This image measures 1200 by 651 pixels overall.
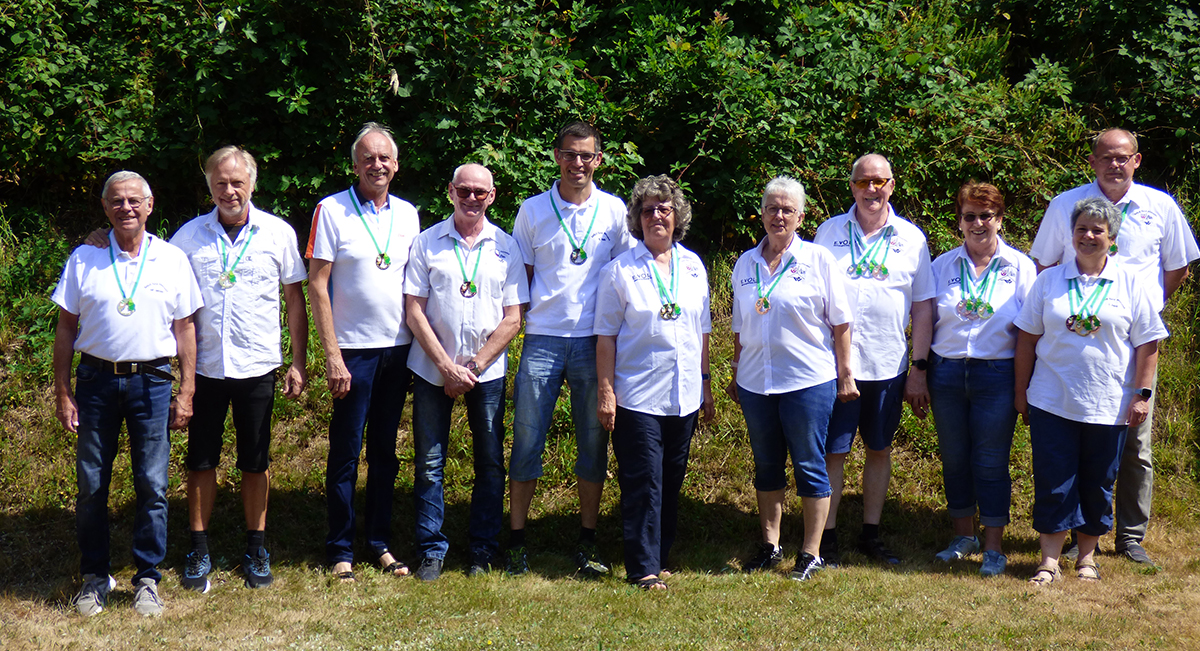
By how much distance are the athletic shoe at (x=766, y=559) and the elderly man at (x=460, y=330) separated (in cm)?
150

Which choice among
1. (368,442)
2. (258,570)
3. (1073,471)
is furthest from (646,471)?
(1073,471)

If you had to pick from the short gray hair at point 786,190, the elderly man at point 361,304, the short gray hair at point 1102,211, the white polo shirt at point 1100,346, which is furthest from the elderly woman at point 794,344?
the elderly man at point 361,304

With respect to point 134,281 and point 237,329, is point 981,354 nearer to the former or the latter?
point 237,329

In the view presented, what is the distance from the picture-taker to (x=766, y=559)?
5500 millimetres

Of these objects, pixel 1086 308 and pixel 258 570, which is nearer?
pixel 1086 308

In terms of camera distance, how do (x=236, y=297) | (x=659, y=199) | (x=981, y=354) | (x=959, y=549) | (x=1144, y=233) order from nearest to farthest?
1. (x=236, y=297)
2. (x=659, y=199)
3. (x=981, y=354)
4. (x=1144, y=233)
5. (x=959, y=549)

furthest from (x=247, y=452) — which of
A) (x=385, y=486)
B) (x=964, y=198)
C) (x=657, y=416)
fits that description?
(x=964, y=198)

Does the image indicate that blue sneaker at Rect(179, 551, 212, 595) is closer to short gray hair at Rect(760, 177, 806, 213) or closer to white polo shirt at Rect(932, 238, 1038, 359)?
short gray hair at Rect(760, 177, 806, 213)

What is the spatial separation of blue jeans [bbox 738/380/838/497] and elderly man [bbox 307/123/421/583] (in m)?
1.92

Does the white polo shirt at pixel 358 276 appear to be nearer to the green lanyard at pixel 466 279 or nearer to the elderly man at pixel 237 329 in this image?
the elderly man at pixel 237 329

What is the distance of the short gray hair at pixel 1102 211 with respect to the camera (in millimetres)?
4930

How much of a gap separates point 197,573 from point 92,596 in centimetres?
50

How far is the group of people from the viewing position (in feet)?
15.8

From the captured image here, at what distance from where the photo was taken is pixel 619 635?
14.9ft
